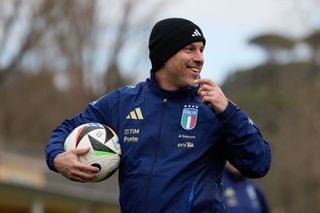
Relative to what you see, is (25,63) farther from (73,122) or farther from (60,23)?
(73,122)

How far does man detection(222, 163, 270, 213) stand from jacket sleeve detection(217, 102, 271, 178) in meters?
5.13

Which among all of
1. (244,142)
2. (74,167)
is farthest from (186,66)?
(74,167)

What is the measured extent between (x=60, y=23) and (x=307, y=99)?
1136cm

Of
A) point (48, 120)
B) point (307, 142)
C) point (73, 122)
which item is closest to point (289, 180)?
point (307, 142)

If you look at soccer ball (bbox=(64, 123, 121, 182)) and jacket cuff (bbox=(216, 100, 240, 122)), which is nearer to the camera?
jacket cuff (bbox=(216, 100, 240, 122))

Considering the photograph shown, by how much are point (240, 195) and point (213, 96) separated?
5.66 meters

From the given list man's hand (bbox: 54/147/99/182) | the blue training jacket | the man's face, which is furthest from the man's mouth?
man's hand (bbox: 54/147/99/182)

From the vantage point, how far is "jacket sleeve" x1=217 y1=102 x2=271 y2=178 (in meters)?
5.67

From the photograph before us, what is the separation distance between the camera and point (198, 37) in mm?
6051

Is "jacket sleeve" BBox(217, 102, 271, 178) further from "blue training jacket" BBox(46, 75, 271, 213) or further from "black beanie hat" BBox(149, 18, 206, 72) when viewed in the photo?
"black beanie hat" BBox(149, 18, 206, 72)

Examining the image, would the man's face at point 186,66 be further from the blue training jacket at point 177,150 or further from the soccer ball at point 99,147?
the soccer ball at point 99,147

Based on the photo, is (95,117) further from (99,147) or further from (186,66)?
(186,66)

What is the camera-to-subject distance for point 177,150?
587 centimetres

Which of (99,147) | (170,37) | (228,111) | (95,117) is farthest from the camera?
(95,117)
